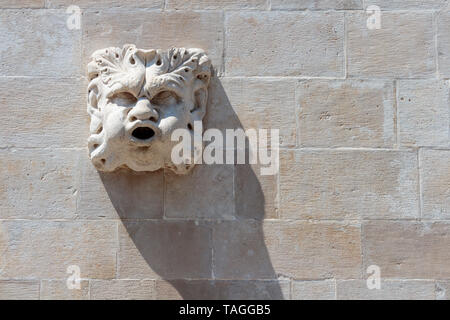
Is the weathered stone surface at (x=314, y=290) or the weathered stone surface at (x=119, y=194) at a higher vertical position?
the weathered stone surface at (x=119, y=194)

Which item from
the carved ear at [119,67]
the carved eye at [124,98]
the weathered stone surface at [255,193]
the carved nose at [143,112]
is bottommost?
the weathered stone surface at [255,193]

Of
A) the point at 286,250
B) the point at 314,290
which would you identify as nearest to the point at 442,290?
the point at 314,290

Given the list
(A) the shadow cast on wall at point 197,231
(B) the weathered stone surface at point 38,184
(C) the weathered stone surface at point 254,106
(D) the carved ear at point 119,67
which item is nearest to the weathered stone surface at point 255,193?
(A) the shadow cast on wall at point 197,231

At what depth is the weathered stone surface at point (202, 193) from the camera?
486 centimetres

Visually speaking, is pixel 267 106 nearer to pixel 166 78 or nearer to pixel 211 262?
pixel 166 78

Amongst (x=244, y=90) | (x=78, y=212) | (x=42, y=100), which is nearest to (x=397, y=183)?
(x=244, y=90)

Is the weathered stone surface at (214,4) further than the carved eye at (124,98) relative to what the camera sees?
Yes

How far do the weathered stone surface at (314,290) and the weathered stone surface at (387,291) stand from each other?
0.05 meters

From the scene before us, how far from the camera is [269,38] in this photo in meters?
5.10

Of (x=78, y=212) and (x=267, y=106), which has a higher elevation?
(x=267, y=106)

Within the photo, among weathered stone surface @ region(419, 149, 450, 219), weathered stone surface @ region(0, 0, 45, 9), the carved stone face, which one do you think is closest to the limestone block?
weathered stone surface @ region(419, 149, 450, 219)

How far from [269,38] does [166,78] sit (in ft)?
2.53

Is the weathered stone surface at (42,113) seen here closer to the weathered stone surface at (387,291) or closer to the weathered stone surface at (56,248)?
the weathered stone surface at (56,248)
